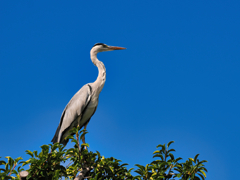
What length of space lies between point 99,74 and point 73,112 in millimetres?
1347

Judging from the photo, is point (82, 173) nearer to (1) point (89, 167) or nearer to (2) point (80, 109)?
(1) point (89, 167)

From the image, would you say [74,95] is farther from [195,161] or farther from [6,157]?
[195,161]

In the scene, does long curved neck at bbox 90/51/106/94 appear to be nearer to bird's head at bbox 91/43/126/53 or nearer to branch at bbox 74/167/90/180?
bird's head at bbox 91/43/126/53

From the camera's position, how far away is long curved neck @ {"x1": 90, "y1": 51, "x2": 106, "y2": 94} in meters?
8.00

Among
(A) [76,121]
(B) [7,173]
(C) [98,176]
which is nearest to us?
(B) [7,173]

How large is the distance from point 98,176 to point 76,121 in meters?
2.73

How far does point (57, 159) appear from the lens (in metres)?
5.15

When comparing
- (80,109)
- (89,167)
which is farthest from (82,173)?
(80,109)

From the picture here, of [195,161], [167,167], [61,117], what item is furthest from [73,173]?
[61,117]

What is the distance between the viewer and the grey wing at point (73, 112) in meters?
7.72

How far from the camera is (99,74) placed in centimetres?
828

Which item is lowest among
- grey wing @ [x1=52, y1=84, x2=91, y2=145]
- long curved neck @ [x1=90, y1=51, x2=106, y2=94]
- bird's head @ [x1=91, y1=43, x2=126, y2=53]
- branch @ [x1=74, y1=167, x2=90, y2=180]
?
branch @ [x1=74, y1=167, x2=90, y2=180]

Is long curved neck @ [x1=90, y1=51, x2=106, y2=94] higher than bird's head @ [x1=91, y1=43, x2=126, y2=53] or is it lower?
lower

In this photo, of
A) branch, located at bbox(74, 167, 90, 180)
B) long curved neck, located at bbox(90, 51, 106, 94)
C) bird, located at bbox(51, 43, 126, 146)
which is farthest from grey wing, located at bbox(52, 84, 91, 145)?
branch, located at bbox(74, 167, 90, 180)
